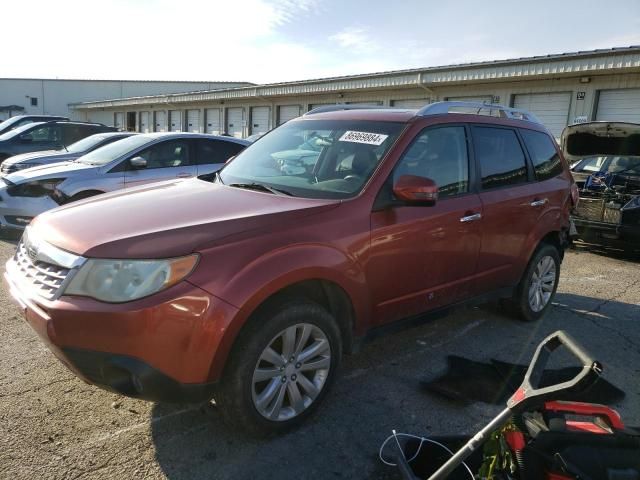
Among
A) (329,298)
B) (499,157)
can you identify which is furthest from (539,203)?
(329,298)

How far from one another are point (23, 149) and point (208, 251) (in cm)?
1195

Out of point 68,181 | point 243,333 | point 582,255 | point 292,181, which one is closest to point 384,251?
point 292,181

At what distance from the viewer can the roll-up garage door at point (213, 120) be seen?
95.0 feet

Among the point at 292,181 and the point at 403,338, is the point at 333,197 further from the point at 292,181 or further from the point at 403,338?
the point at 403,338

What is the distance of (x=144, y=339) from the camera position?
7.53 ft

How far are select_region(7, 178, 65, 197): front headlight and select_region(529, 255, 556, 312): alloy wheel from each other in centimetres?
615

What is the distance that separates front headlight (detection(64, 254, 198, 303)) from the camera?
233 cm

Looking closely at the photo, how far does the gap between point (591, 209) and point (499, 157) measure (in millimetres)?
4386

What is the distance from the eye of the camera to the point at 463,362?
12.6 ft

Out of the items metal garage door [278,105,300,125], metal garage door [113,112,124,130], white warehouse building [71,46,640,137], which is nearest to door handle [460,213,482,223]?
white warehouse building [71,46,640,137]

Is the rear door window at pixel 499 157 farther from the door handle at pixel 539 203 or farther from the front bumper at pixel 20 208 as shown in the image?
the front bumper at pixel 20 208

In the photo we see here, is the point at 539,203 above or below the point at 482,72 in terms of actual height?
below

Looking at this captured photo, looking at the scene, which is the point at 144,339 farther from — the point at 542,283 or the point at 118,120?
the point at 118,120

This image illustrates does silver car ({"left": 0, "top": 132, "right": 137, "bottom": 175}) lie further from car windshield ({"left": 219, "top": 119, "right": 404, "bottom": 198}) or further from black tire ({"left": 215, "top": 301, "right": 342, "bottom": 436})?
black tire ({"left": 215, "top": 301, "right": 342, "bottom": 436})
